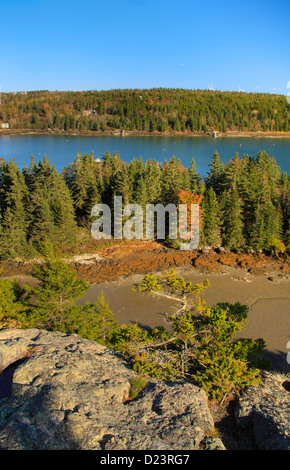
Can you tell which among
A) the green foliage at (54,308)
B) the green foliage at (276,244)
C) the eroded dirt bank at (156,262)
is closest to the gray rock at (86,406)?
the green foliage at (54,308)

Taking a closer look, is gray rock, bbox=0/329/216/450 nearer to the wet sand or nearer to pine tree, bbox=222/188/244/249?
the wet sand

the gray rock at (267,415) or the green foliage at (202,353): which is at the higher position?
the green foliage at (202,353)

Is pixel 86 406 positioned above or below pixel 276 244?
above

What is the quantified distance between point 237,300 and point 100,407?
16.8m

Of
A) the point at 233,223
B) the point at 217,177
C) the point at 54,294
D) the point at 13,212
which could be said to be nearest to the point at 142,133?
the point at 217,177

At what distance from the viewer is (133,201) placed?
108ft

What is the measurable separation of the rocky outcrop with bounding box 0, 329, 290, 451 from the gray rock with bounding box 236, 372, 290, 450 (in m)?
0.02

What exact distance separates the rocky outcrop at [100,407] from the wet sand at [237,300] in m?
8.14

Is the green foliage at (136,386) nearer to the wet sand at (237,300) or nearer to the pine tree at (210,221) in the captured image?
the wet sand at (237,300)

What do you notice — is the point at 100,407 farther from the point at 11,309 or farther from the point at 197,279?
the point at 197,279

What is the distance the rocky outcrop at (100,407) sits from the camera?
673 centimetres

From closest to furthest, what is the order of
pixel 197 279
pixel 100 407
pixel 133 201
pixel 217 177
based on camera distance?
pixel 100 407, pixel 197 279, pixel 133 201, pixel 217 177

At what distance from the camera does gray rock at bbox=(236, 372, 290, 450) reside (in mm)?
7840

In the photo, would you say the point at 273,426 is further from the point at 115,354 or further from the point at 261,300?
the point at 261,300
